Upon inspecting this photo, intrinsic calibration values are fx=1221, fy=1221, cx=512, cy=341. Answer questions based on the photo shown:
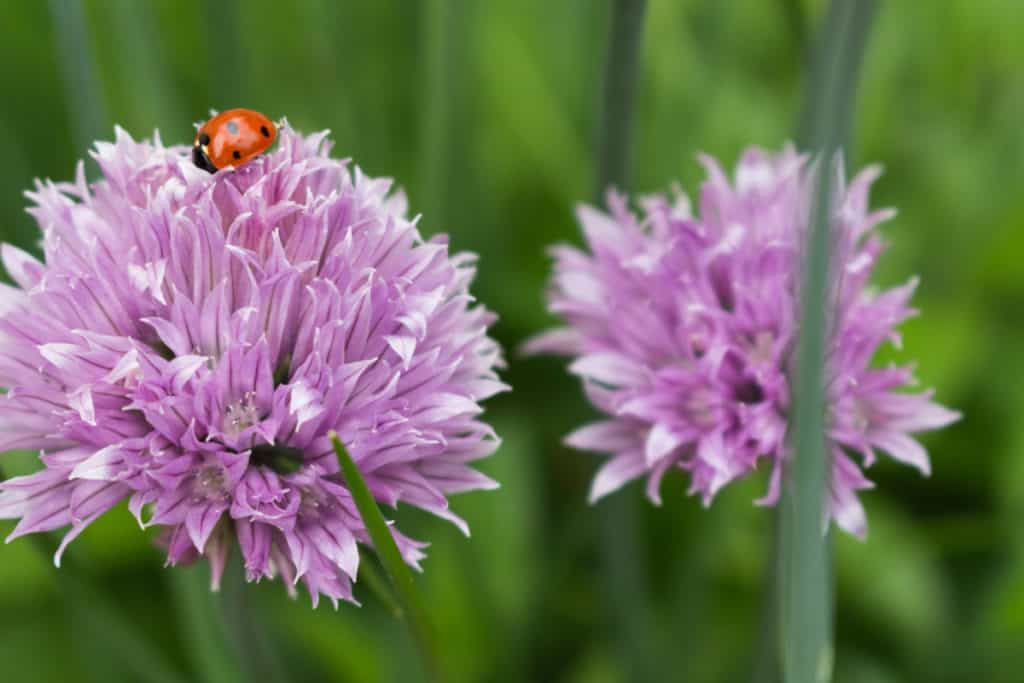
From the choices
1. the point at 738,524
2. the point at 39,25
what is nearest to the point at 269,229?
the point at 738,524

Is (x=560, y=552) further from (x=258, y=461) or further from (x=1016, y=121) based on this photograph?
(x=1016, y=121)

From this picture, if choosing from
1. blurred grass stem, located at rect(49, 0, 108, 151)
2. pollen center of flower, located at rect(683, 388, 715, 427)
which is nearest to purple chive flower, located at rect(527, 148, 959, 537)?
pollen center of flower, located at rect(683, 388, 715, 427)

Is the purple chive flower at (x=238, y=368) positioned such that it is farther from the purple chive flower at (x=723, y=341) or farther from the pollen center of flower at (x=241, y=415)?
the purple chive flower at (x=723, y=341)

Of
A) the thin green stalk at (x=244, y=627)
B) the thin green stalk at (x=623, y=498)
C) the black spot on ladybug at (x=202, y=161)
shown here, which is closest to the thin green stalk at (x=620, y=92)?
the thin green stalk at (x=623, y=498)

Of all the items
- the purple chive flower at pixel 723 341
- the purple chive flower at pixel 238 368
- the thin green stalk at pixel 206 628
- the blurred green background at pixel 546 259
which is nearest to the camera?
the purple chive flower at pixel 238 368

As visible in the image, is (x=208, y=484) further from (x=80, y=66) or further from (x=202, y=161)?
(x=80, y=66)

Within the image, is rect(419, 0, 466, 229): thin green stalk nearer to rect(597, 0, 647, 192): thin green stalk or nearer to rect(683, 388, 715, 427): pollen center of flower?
rect(597, 0, 647, 192): thin green stalk
